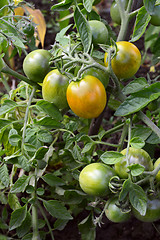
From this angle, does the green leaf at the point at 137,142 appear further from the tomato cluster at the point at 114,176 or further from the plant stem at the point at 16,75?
the plant stem at the point at 16,75

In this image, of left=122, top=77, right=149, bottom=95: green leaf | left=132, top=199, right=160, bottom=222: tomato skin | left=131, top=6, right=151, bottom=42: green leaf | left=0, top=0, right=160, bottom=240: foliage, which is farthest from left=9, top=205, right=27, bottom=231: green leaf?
left=131, top=6, right=151, bottom=42: green leaf

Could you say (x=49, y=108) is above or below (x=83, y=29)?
→ below

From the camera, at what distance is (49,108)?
0.63 meters

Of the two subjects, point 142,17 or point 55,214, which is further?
point 55,214

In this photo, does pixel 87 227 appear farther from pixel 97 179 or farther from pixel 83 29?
pixel 83 29

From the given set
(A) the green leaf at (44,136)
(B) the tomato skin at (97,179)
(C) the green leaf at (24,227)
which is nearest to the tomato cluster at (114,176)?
(B) the tomato skin at (97,179)

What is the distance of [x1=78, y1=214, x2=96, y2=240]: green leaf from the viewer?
84 centimetres

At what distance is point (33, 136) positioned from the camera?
66 cm

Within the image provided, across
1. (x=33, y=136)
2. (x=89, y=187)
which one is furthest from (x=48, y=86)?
(x=89, y=187)

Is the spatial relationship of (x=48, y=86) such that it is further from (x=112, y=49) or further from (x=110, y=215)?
(x=110, y=215)

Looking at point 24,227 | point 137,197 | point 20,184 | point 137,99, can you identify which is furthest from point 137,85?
point 24,227

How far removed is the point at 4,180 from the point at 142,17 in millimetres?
494

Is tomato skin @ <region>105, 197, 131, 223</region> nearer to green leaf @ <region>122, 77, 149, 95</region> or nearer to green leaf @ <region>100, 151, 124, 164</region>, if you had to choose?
green leaf @ <region>100, 151, 124, 164</region>

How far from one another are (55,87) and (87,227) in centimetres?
48
